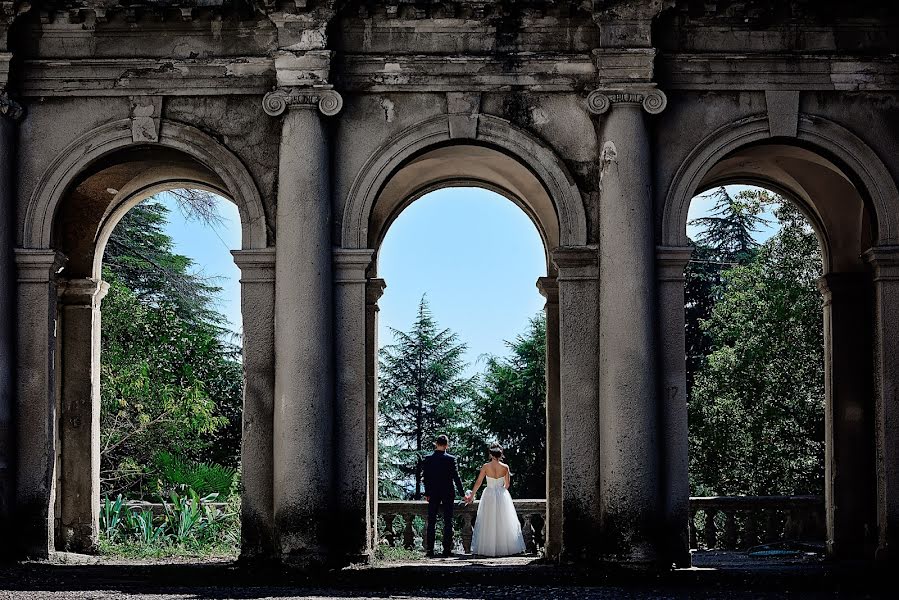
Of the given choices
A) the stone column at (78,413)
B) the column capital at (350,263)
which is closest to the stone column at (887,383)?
the column capital at (350,263)

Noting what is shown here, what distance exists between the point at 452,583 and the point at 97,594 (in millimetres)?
3417

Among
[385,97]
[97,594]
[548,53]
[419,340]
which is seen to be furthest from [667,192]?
[419,340]

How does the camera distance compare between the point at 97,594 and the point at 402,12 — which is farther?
the point at 402,12

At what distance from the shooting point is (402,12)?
47.5ft

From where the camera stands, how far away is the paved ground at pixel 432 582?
39.7 feet

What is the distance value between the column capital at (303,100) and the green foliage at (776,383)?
1617 cm

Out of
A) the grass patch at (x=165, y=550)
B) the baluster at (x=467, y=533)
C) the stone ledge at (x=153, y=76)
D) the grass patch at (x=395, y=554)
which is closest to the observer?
the stone ledge at (x=153, y=76)

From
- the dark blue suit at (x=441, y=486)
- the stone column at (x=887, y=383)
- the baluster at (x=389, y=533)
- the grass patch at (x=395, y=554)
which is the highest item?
the stone column at (x=887, y=383)

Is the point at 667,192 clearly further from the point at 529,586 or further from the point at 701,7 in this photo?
the point at 529,586

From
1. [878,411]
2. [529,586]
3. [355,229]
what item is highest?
[355,229]

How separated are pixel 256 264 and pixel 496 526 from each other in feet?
16.7

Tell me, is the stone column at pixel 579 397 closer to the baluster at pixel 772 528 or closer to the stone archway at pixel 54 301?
the stone archway at pixel 54 301

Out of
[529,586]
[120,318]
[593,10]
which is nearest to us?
[529,586]

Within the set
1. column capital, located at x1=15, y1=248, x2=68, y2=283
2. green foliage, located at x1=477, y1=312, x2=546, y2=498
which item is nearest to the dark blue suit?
column capital, located at x1=15, y1=248, x2=68, y2=283
